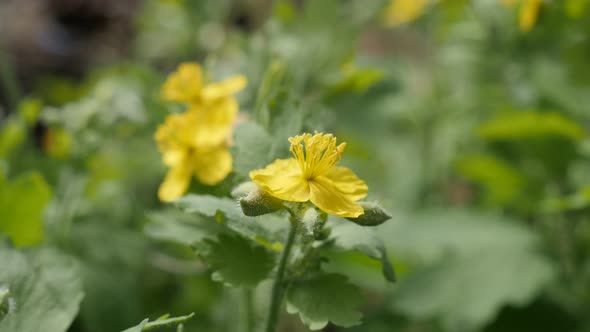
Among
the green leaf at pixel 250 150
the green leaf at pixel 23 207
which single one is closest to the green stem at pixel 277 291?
the green leaf at pixel 250 150

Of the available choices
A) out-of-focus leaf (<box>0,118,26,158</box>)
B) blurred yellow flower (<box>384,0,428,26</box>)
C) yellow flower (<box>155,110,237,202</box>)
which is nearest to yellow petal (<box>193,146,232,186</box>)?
yellow flower (<box>155,110,237,202</box>)

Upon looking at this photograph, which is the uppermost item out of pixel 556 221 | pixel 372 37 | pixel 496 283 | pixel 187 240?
pixel 372 37

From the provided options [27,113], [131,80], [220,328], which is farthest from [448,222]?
[27,113]

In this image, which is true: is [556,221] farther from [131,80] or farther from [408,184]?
[131,80]

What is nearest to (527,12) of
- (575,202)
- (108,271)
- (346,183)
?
(575,202)

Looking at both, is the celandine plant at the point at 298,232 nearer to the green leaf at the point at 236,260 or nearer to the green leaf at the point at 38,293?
the green leaf at the point at 236,260

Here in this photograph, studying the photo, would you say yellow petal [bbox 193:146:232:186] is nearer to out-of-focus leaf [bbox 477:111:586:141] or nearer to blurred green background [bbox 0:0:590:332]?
blurred green background [bbox 0:0:590:332]
